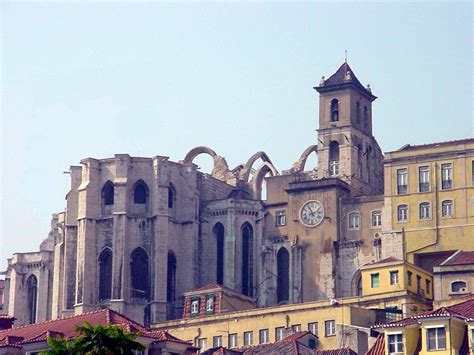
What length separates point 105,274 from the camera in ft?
441

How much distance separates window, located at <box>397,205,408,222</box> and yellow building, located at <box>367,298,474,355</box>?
48.3 m

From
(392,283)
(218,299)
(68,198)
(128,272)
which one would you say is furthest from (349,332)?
(68,198)

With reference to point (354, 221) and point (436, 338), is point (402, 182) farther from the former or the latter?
point (436, 338)

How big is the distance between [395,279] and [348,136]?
22.9 m

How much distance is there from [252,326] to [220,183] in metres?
25.4

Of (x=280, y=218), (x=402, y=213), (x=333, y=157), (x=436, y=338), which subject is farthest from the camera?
(x=333, y=157)

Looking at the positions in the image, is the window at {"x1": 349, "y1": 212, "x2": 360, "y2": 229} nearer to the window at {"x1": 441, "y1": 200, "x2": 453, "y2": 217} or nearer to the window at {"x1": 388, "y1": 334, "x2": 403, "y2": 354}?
the window at {"x1": 441, "y1": 200, "x2": 453, "y2": 217}

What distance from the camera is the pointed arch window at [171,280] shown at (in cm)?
13338

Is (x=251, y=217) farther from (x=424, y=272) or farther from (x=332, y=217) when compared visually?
(x=424, y=272)

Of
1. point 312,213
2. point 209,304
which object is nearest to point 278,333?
point 209,304

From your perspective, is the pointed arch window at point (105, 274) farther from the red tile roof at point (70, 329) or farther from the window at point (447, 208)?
the red tile roof at point (70, 329)

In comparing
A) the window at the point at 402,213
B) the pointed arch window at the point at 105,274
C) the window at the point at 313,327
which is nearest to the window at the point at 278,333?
the window at the point at 313,327

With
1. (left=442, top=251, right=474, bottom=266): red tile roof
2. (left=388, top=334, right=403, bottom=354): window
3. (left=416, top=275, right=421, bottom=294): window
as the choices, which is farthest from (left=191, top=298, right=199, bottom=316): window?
(left=388, top=334, right=403, bottom=354): window

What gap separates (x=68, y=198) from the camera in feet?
455
